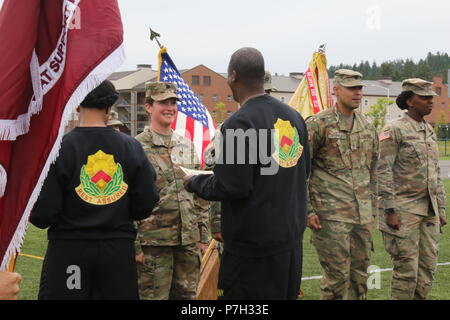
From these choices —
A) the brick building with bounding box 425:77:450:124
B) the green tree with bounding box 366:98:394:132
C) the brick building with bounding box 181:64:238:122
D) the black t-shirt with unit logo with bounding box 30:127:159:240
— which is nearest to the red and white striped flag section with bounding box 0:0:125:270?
the black t-shirt with unit logo with bounding box 30:127:159:240

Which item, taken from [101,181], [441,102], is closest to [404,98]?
[101,181]

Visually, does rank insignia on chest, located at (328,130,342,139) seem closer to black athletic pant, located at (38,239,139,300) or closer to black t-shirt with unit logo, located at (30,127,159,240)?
black t-shirt with unit logo, located at (30,127,159,240)

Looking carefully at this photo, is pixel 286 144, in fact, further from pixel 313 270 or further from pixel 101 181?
pixel 313 270

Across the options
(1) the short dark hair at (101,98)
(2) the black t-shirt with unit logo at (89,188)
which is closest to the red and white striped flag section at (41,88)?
(2) the black t-shirt with unit logo at (89,188)

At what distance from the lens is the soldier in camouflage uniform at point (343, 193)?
5453 millimetres

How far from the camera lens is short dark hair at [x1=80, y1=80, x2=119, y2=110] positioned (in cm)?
371

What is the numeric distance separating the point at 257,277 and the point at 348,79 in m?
2.85

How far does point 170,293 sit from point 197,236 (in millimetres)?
542

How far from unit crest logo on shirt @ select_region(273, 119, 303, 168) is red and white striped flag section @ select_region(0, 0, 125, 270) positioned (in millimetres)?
1361

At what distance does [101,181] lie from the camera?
3.64m

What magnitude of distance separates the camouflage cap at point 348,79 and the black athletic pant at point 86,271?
297cm

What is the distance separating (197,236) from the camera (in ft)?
17.1

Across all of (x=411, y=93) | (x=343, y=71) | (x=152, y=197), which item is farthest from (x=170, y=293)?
(x=411, y=93)

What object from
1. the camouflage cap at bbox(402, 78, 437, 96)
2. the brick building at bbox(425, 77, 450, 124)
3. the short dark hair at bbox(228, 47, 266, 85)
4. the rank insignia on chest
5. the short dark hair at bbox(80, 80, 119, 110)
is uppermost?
the brick building at bbox(425, 77, 450, 124)
